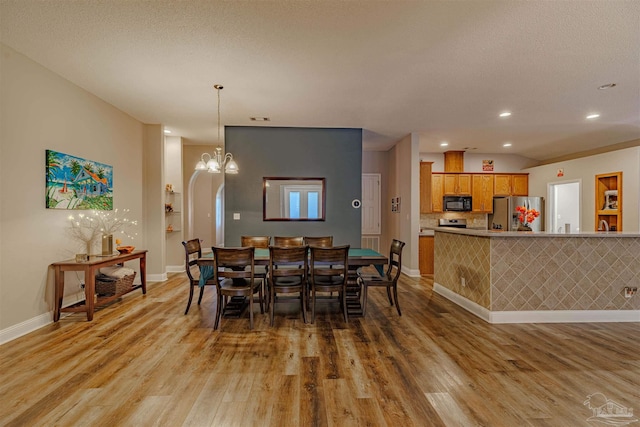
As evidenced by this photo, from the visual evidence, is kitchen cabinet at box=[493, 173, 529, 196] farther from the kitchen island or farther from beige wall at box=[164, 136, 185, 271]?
beige wall at box=[164, 136, 185, 271]

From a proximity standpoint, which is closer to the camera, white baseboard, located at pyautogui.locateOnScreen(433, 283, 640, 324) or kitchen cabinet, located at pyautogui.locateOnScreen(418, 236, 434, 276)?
white baseboard, located at pyautogui.locateOnScreen(433, 283, 640, 324)

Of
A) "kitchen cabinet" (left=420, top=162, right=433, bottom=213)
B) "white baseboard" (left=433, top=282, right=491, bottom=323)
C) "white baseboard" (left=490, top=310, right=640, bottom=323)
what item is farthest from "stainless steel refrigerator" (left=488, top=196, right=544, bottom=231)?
"white baseboard" (left=490, top=310, right=640, bottom=323)

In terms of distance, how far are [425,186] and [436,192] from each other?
0.43 metres

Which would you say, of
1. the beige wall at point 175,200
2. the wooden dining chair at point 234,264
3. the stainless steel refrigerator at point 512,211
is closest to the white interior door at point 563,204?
the stainless steel refrigerator at point 512,211

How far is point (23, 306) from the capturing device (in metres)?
2.97

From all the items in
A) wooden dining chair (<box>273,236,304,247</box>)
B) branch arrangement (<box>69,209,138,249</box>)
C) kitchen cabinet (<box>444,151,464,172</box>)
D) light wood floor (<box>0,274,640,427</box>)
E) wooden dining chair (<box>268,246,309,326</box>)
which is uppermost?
kitchen cabinet (<box>444,151,464,172</box>)

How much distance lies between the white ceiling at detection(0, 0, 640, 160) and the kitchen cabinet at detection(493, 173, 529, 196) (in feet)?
8.21

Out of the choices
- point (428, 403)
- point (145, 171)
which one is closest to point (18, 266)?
point (145, 171)

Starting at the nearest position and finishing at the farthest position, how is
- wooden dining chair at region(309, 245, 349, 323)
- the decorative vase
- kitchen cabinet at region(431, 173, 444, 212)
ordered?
wooden dining chair at region(309, 245, 349, 323), the decorative vase, kitchen cabinet at region(431, 173, 444, 212)

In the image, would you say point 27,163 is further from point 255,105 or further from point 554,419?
point 554,419

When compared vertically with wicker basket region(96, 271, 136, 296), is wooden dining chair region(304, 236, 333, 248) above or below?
above

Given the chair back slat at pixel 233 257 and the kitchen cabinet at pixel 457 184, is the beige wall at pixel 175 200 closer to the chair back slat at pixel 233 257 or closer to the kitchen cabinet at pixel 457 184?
the chair back slat at pixel 233 257

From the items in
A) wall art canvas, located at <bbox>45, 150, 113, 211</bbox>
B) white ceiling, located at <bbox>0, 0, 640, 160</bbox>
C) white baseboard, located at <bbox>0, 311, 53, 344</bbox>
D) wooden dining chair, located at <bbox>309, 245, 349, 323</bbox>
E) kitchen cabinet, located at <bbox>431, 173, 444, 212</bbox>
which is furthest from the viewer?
kitchen cabinet, located at <bbox>431, 173, 444, 212</bbox>

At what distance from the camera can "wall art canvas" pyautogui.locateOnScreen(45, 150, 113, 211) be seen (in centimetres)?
329
